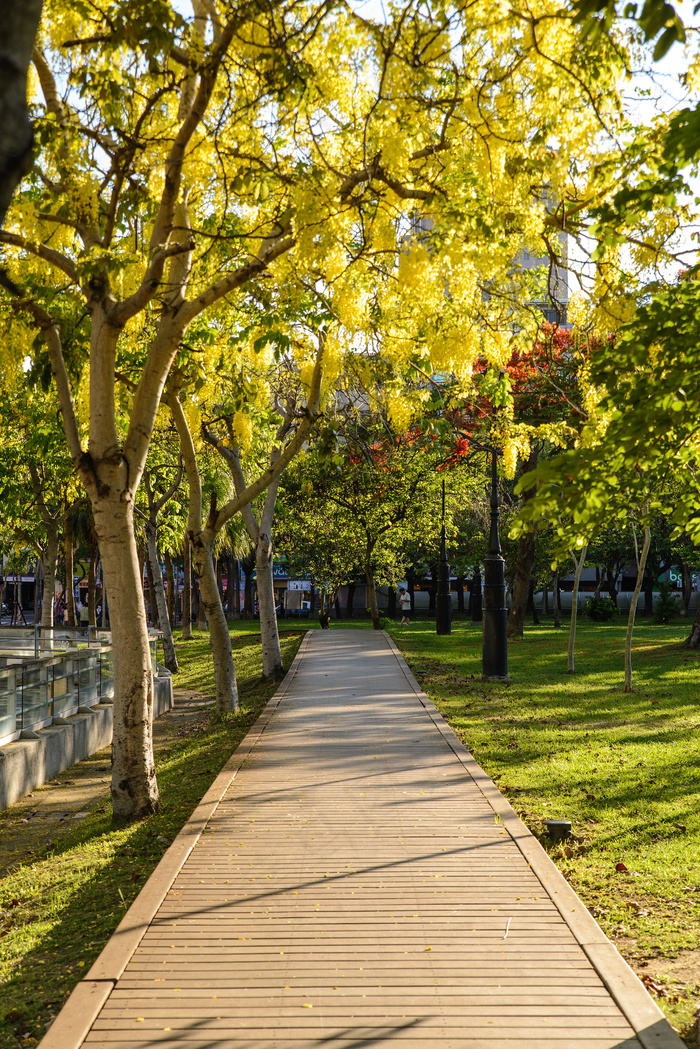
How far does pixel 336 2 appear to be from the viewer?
20.0 ft

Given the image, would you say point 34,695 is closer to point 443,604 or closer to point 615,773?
point 615,773

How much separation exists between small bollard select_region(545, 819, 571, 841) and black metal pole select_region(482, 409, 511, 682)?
26.3 ft

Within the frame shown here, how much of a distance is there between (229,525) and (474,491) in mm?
7928

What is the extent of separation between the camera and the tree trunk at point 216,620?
473 inches

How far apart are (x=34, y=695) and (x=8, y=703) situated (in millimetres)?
871

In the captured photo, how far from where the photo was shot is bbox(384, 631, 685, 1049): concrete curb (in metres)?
3.74

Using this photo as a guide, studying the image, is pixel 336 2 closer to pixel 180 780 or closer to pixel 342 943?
pixel 342 943

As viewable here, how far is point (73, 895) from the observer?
5.76 meters

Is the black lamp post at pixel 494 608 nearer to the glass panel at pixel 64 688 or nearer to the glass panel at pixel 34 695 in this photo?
Answer: the glass panel at pixel 64 688

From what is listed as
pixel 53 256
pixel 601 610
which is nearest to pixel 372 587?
pixel 601 610

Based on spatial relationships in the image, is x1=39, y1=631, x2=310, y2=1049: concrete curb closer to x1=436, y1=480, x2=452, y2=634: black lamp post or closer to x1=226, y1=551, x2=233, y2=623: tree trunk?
x1=436, y1=480, x2=452, y2=634: black lamp post

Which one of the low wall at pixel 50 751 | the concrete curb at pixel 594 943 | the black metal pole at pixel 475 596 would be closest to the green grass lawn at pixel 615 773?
the concrete curb at pixel 594 943

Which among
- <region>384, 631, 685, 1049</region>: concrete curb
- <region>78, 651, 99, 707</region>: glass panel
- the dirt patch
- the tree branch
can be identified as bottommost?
the dirt patch

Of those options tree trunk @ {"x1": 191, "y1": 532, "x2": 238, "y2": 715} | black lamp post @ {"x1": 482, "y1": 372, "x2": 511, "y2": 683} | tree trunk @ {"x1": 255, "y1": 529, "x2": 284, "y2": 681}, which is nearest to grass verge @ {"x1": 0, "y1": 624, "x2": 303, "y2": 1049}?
tree trunk @ {"x1": 191, "y1": 532, "x2": 238, "y2": 715}
